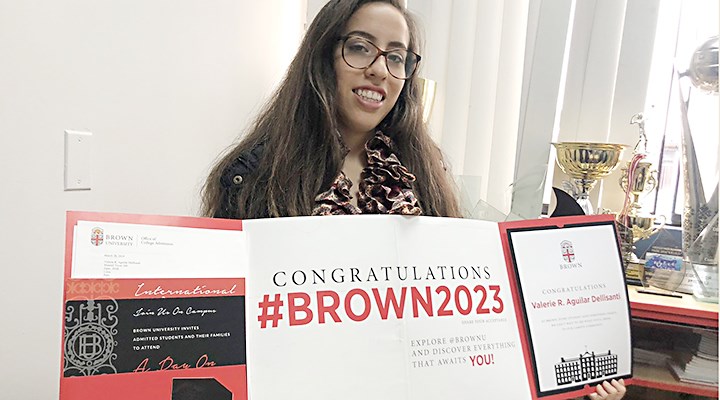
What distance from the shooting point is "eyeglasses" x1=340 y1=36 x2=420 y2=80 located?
0.92m

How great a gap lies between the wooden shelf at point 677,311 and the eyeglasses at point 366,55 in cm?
72

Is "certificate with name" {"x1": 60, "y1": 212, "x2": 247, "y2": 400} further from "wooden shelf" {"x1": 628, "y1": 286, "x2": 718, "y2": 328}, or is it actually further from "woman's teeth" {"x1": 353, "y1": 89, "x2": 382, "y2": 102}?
"wooden shelf" {"x1": 628, "y1": 286, "x2": 718, "y2": 328}

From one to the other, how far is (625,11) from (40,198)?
5.13 ft

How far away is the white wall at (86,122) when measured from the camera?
2.67 ft

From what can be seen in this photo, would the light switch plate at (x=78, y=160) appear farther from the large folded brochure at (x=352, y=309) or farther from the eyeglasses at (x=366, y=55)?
the eyeglasses at (x=366, y=55)

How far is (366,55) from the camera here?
36.4 inches

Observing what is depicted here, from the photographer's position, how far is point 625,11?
151 centimetres

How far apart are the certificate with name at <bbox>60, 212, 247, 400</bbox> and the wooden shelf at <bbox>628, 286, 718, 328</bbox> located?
88 centimetres

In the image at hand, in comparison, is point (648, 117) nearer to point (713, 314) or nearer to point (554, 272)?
point (713, 314)

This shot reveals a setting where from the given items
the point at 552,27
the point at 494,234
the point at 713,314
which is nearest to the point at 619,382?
the point at 494,234

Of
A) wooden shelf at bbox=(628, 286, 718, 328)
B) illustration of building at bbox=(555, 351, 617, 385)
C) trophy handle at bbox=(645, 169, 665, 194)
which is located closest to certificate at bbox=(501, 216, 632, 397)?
illustration of building at bbox=(555, 351, 617, 385)

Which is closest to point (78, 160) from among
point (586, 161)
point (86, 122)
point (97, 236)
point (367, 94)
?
point (86, 122)

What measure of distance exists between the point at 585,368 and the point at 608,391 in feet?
0.17

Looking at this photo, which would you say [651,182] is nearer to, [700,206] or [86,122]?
[700,206]
